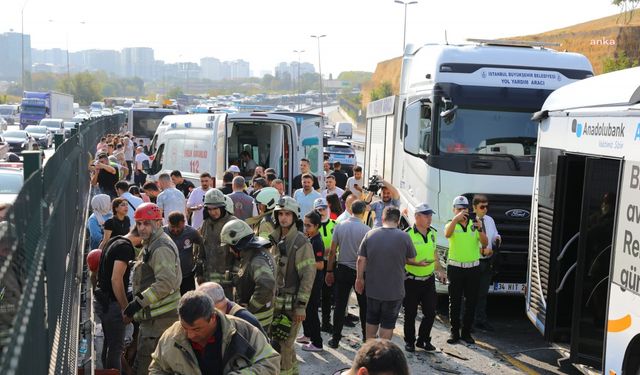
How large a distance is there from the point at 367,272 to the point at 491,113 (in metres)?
3.78

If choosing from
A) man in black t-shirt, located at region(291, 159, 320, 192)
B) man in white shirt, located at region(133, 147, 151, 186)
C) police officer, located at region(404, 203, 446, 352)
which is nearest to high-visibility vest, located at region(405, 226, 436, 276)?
police officer, located at region(404, 203, 446, 352)

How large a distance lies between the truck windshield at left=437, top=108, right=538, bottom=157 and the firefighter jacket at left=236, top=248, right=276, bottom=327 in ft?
17.3

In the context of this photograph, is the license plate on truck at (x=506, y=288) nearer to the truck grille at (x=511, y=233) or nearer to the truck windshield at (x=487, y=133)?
the truck grille at (x=511, y=233)

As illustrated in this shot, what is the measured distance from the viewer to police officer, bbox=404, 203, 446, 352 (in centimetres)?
917

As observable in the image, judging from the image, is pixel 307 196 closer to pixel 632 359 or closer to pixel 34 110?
pixel 632 359

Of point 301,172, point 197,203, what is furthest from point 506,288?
point 301,172

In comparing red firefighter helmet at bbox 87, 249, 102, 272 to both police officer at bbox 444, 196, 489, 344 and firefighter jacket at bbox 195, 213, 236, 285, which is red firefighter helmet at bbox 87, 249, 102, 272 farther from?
police officer at bbox 444, 196, 489, 344

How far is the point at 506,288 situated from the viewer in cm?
1071

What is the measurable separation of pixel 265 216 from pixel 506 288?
399 centimetres

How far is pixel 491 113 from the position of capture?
11234 mm

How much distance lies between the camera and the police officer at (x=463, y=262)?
381 inches

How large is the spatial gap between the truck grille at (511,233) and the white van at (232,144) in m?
5.58

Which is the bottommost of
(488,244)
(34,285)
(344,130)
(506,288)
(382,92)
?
(344,130)

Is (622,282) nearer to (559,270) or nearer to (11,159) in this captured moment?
(559,270)
